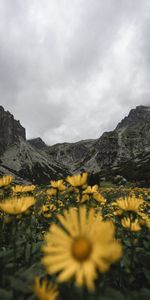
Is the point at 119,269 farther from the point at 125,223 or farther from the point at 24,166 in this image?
the point at 24,166

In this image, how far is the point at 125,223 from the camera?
166 inches

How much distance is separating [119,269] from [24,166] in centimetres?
15541

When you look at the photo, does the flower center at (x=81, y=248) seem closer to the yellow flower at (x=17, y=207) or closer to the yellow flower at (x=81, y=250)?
the yellow flower at (x=81, y=250)

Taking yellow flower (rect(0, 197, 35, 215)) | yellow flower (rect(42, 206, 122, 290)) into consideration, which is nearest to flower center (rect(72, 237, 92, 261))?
yellow flower (rect(42, 206, 122, 290))

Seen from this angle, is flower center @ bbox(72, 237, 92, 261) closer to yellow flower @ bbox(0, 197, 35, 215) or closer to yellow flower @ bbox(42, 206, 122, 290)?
A: yellow flower @ bbox(42, 206, 122, 290)

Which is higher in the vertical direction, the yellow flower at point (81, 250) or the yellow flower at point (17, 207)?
the yellow flower at point (17, 207)

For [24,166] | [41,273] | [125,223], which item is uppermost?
[24,166]

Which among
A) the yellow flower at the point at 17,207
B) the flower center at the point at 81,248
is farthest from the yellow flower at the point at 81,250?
the yellow flower at the point at 17,207

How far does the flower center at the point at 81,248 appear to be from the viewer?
186cm

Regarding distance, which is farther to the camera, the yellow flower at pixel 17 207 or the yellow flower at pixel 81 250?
the yellow flower at pixel 17 207

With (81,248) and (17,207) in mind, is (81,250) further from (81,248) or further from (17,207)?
(17,207)

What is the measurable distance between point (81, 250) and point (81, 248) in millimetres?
20

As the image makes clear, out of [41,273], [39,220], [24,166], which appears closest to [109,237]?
[41,273]

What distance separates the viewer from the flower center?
1855mm
